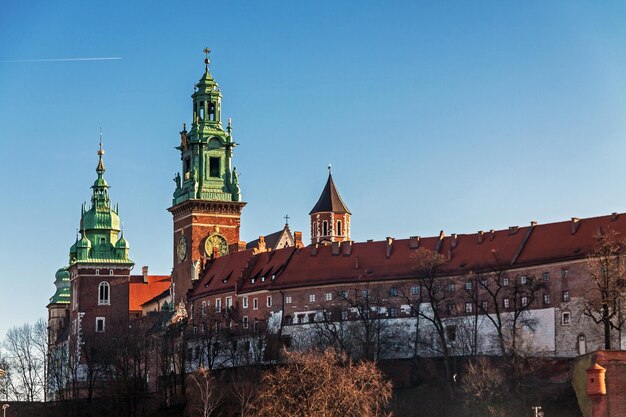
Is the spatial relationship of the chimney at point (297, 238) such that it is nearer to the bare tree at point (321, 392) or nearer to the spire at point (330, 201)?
the spire at point (330, 201)

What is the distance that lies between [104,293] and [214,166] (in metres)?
15.7

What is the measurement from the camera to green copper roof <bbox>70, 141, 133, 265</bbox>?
490 feet

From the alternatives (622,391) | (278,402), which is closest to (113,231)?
(278,402)

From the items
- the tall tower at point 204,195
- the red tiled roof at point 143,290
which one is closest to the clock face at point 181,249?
the tall tower at point 204,195

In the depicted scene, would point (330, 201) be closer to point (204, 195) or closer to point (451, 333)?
point (204, 195)

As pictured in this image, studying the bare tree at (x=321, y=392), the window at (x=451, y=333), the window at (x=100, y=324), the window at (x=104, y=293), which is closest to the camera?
the bare tree at (x=321, y=392)

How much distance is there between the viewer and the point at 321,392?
279ft

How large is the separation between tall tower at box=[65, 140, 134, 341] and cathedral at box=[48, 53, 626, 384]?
91 mm

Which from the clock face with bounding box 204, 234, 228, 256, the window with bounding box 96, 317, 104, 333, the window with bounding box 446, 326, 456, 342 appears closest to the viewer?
the window with bounding box 446, 326, 456, 342

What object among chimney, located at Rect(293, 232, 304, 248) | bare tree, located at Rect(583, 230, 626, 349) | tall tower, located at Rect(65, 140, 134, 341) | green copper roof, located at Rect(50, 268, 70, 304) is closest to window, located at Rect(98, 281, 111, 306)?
tall tower, located at Rect(65, 140, 134, 341)

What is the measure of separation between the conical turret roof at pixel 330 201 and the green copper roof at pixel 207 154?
12300 mm

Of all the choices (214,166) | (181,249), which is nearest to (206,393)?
(181,249)

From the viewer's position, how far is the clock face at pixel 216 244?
141625mm

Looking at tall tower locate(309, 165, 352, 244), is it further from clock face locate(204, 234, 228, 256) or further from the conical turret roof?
clock face locate(204, 234, 228, 256)
